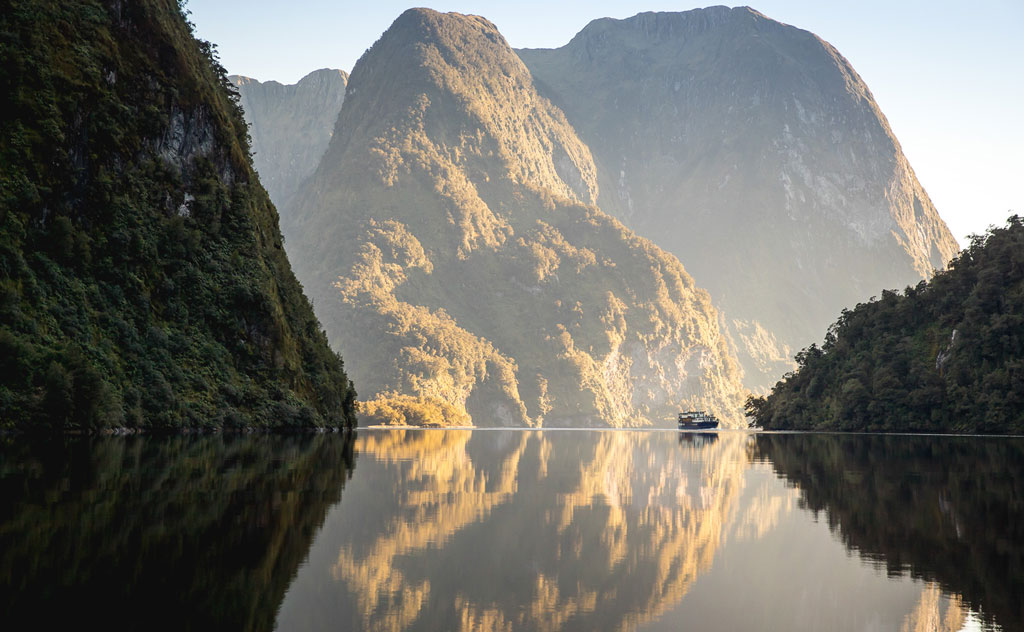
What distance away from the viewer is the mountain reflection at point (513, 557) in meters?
11.7

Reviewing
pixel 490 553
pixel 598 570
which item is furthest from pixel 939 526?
pixel 490 553

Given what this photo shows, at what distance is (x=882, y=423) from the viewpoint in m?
117

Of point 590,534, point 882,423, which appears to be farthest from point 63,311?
point 882,423

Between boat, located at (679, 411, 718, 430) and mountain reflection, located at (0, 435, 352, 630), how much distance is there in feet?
456

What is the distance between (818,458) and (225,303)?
45899 mm

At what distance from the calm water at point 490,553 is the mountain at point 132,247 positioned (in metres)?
27.3

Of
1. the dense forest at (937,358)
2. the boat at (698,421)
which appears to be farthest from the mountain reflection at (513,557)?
the boat at (698,421)

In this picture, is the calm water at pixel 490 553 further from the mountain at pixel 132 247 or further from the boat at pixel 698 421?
the boat at pixel 698 421

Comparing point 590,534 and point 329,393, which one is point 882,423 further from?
point 590,534

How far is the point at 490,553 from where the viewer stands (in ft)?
52.0

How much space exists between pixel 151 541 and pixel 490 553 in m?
5.15

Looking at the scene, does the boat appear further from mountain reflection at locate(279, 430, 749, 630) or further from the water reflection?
the water reflection

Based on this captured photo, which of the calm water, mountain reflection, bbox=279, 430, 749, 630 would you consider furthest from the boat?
mountain reflection, bbox=279, 430, 749, 630

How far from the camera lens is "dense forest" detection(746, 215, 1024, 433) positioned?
103 m
